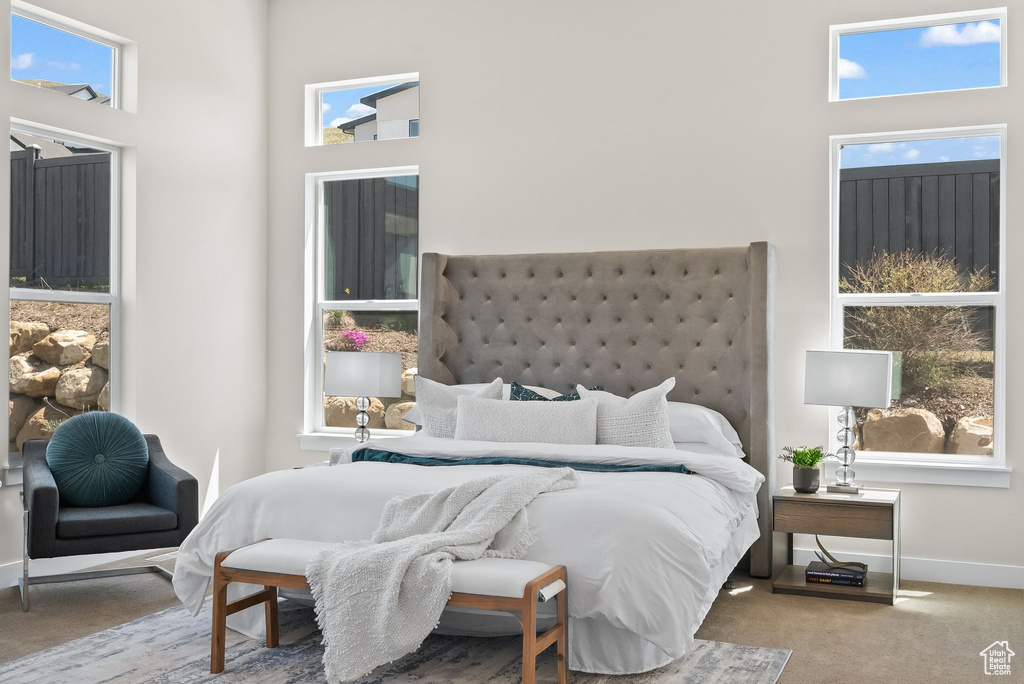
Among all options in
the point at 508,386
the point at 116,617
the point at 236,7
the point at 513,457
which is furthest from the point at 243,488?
the point at 236,7

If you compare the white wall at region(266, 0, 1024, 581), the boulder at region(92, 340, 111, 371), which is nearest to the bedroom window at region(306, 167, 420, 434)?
the white wall at region(266, 0, 1024, 581)

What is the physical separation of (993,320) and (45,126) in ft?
16.2

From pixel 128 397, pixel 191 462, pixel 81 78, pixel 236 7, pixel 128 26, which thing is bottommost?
pixel 191 462

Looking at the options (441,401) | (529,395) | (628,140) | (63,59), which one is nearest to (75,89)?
(63,59)

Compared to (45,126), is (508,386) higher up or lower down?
lower down

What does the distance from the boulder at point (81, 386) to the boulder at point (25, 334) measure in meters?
0.25

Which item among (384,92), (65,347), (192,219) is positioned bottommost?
(65,347)

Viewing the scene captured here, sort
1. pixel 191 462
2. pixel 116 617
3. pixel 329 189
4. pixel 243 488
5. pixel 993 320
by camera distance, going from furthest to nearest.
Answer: pixel 329 189
pixel 191 462
pixel 993 320
pixel 116 617
pixel 243 488

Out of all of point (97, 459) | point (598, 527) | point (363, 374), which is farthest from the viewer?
point (363, 374)

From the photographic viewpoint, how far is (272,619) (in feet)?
11.4

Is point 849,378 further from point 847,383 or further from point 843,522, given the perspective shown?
point 843,522

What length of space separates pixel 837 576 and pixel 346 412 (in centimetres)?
321

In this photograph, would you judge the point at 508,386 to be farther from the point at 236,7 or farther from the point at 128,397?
the point at 236,7

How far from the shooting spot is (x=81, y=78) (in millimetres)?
Result: 4988
